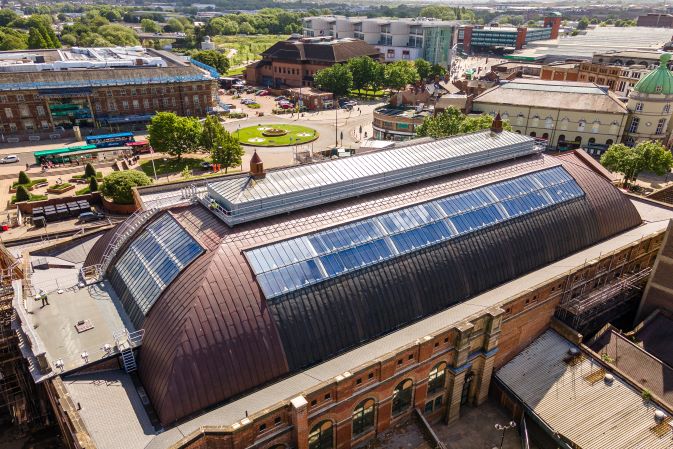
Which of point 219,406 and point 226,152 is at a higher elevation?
point 219,406

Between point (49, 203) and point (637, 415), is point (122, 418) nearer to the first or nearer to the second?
point (637, 415)

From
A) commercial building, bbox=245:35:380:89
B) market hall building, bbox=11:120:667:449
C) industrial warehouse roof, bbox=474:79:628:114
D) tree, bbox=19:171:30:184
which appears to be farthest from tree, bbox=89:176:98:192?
commercial building, bbox=245:35:380:89

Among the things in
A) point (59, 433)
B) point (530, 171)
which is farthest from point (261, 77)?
point (59, 433)

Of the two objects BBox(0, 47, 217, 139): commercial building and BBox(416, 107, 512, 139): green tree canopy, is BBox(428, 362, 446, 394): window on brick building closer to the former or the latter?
BBox(416, 107, 512, 139): green tree canopy

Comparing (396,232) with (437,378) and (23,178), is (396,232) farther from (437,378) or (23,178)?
(23,178)

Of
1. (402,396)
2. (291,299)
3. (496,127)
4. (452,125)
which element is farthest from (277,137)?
(402,396)
